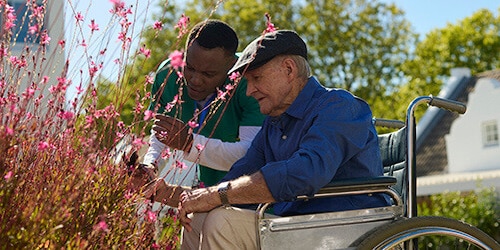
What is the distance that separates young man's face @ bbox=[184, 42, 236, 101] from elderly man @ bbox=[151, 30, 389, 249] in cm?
47

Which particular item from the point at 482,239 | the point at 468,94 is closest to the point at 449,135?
the point at 468,94

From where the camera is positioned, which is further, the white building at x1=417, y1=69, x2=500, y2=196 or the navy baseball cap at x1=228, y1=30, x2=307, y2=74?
the white building at x1=417, y1=69, x2=500, y2=196

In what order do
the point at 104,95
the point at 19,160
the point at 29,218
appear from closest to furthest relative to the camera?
the point at 29,218
the point at 19,160
the point at 104,95

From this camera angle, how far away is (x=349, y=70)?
109 ft

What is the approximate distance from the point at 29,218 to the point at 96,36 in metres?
1.04

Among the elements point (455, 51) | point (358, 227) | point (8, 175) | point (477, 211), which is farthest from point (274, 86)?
point (455, 51)

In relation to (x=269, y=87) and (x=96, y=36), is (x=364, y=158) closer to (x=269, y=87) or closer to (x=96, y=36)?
(x=269, y=87)

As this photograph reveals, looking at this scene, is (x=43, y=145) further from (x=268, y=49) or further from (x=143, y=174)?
(x=268, y=49)

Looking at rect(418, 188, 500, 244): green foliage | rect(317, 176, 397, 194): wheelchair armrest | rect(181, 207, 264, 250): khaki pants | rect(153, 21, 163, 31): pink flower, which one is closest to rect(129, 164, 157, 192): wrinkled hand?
rect(181, 207, 264, 250): khaki pants

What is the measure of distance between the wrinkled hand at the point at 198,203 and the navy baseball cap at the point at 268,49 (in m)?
0.46

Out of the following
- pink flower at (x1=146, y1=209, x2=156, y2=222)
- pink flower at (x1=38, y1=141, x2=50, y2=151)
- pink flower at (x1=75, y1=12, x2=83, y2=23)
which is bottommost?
pink flower at (x1=146, y1=209, x2=156, y2=222)

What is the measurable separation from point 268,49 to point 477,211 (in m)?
16.5

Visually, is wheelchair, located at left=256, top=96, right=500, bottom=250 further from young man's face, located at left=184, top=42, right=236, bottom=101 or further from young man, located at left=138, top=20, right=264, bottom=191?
young man's face, located at left=184, top=42, right=236, bottom=101

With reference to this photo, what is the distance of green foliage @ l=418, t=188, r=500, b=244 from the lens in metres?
19.2
